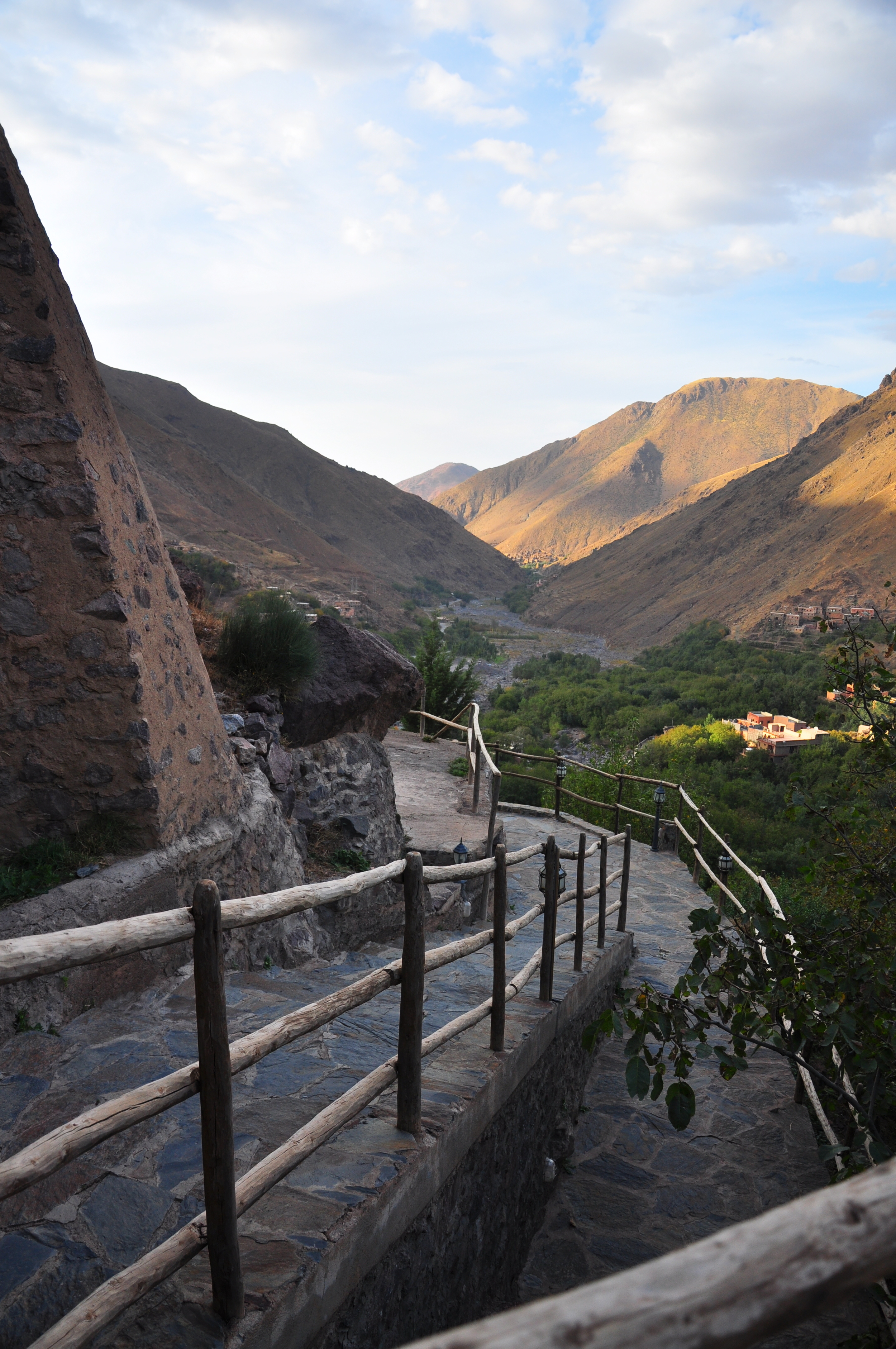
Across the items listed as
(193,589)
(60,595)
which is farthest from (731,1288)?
(193,589)

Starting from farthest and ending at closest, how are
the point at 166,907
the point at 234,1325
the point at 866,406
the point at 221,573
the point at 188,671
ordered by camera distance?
the point at 866,406, the point at 221,573, the point at 188,671, the point at 166,907, the point at 234,1325

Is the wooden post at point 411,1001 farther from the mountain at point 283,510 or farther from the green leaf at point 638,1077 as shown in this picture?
the mountain at point 283,510

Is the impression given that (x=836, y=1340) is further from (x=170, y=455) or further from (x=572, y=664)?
(x=170, y=455)

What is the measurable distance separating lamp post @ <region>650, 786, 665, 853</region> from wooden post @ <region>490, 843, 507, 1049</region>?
287 inches

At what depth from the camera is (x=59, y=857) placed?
144 inches

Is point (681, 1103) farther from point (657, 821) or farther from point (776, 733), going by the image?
point (776, 733)

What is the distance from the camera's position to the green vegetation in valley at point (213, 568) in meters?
28.4

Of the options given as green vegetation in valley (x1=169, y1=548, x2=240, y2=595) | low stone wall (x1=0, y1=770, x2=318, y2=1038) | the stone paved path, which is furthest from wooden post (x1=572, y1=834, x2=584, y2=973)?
green vegetation in valley (x1=169, y1=548, x2=240, y2=595)

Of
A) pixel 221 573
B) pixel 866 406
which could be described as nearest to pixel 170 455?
pixel 221 573

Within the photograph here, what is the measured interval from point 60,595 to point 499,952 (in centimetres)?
237

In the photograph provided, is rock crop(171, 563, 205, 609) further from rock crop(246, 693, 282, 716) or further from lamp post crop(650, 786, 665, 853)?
lamp post crop(650, 786, 665, 853)

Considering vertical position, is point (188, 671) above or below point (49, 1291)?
above

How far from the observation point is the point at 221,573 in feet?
101

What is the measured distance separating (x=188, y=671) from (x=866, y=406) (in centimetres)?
5945
